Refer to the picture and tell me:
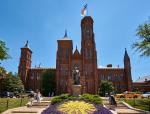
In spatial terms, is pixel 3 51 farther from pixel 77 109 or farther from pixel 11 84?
pixel 11 84

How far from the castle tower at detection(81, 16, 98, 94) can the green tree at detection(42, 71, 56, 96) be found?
1066 cm

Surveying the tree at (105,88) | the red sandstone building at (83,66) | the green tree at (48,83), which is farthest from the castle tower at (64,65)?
the tree at (105,88)

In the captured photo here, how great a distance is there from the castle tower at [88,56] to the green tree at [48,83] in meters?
10.7

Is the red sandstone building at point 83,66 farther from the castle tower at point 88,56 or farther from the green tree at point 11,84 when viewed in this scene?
the green tree at point 11,84

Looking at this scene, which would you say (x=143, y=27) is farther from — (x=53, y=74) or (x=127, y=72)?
(x=127, y=72)

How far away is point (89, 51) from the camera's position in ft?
Answer: 244

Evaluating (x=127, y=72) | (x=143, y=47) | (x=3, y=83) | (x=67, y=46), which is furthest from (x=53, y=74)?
(x=143, y=47)

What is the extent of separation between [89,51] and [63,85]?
46.2ft

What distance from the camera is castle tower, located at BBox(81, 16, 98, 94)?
70312mm

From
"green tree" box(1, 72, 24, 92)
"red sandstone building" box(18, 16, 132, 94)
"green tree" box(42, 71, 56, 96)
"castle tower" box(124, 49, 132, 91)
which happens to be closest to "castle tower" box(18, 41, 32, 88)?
"red sandstone building" box(18, 16, 132, 94)

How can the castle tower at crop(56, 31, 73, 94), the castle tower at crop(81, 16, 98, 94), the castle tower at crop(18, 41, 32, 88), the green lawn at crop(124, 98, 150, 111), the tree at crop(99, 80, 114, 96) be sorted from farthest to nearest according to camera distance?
the castle tower at crop(18, 41, 32, 88) < the tree at crop(99, 80, 114, 96) < the castle tower at crop(56, 31, 73, 94) < the castle tower at crop(81, 16, 98, 94) < the green lawn at crop(124, 98, 150, 111)

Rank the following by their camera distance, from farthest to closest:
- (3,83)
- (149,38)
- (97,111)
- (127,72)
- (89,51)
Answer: (127,72) → (89,51) → (3,83) → (149,38) → (97,111)

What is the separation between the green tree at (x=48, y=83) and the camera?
71856 mm

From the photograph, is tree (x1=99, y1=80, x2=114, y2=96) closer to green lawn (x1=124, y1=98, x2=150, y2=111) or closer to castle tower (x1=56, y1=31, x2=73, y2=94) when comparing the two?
castle tower (x1=56, y1=31, x2=73, y2=94)
